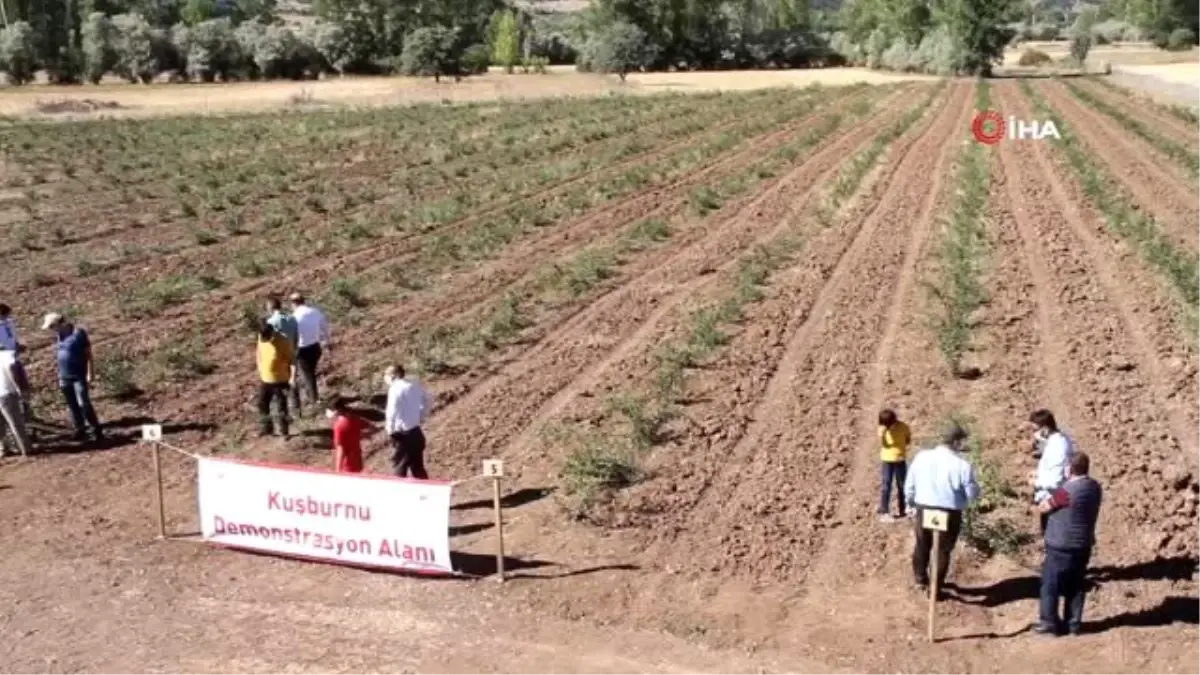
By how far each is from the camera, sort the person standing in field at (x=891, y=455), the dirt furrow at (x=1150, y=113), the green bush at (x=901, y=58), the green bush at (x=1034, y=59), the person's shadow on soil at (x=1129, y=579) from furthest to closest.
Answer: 1. the green bush at (x=1034, y=59)
2. the green bush at (x=901, y=58)
3. the dirt furrow at (x=1150, y=113)
4. the person standing in field at (x=891, y=455)
5. the person's shadow on soil at (x=1129, y=579)

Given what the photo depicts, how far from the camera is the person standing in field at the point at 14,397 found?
14164 mm

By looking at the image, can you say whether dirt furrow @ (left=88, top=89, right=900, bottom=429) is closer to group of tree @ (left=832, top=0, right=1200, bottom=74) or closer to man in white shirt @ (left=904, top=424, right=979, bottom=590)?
man in white shirt @ (left=904, top=424, right=979, bottom=590)

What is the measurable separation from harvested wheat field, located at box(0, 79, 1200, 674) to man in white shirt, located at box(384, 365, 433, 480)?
766 millimetres

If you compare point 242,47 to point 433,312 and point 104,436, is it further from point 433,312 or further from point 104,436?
point 104,436

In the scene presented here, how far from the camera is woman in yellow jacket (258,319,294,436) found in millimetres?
14195

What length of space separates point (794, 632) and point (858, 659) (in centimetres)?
59

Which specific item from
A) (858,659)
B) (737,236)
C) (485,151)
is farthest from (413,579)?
(485,151)

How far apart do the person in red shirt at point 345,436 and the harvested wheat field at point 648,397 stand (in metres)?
1.08

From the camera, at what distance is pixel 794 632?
1021 cm

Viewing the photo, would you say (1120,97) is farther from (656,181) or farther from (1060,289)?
(1060,289)

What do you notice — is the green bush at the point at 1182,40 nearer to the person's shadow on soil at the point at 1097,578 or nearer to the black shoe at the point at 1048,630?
the person's shadow on soil at the point at 1097,578

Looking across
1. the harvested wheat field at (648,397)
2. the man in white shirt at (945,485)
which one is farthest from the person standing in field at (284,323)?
the man in white shirt at (945,485)

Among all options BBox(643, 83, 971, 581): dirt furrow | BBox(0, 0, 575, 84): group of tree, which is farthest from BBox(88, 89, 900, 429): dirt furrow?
BBox(0, 0, 575, 84): group of tree

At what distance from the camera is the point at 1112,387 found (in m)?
15.4
